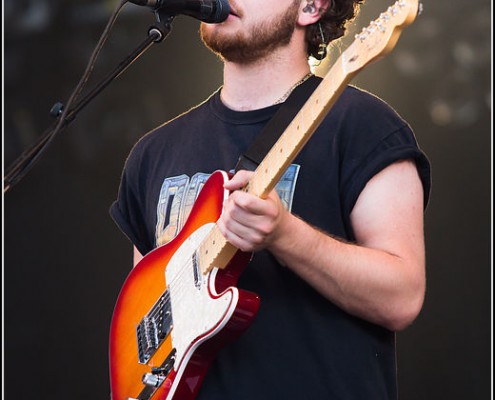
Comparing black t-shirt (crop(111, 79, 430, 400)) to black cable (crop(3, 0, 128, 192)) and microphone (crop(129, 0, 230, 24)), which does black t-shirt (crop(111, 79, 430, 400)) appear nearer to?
microphone (crop(129, 0, 230, 24))

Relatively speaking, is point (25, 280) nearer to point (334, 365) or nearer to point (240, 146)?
point (240, 146)

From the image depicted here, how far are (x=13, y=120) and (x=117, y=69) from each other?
122 cm

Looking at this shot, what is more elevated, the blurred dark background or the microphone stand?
the microphone stand

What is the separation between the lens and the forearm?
1.41 m

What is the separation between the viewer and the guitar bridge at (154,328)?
161cm

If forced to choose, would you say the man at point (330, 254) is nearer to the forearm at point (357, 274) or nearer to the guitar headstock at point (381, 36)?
the forearm at point (357, 274)

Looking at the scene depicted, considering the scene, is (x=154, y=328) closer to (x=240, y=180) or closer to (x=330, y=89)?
(x=240, y=180)

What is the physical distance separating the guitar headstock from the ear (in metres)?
0.61

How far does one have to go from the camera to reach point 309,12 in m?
1.86

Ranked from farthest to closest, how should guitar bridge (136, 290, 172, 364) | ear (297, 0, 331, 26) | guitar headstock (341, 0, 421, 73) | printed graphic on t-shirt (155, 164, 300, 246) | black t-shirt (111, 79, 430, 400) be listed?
1. ear (297, 0, 331, 26)
2. printed graphic on t-shirt (155, 164, 300, 246)
3. guitar bridge (136, 290, 172, 364)
4. black t-shirt (111, 79, 430, 400)
5. guitar headstock (341, 0, 421, 73)

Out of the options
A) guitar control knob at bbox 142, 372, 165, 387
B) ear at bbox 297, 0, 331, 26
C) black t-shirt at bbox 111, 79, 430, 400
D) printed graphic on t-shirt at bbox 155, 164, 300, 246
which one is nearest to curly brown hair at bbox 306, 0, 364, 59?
ear at bbox 297, 0, 331, 26

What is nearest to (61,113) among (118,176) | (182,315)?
(182,315)

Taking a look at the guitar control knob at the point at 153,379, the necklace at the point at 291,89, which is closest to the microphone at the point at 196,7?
the necklace at the point at 291,89

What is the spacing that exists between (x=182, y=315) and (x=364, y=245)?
36 cm
